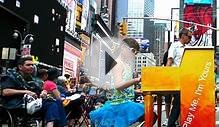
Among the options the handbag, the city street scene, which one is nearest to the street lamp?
the city street scene

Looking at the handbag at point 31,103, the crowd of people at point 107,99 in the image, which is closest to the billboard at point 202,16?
the crowd of people at point 107,99

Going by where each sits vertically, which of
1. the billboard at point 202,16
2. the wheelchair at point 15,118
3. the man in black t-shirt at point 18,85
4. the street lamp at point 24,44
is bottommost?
the wheelchair at point 15,118

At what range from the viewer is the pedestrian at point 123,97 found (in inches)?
216

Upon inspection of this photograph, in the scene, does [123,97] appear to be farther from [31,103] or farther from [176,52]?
[176,52]

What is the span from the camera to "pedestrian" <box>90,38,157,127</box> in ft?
18.0

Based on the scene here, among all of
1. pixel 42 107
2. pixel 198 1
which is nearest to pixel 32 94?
pixel 42 107

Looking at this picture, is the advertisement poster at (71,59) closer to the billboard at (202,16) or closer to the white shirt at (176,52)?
the white shirt at (176,52)

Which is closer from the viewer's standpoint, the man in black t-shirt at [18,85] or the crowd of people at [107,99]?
the crowd of people at [107,99]

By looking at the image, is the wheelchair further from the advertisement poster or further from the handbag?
the advertisement poster

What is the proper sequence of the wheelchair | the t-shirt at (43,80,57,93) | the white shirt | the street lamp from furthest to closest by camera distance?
the street lamp, the t-shirt at (43,80,57,93), the white shirt, the wheelchair

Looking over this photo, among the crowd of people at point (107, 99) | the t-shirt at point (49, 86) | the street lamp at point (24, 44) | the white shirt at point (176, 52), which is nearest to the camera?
the crowd of people at point (107, 99)

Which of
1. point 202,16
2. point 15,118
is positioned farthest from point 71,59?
point 202,16

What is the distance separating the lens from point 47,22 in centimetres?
2794

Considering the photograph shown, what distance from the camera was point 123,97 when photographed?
5.75 metres
